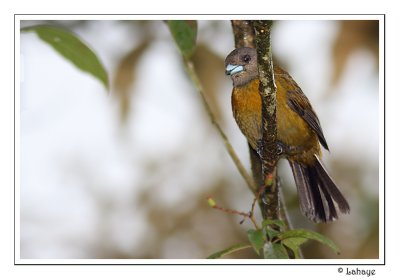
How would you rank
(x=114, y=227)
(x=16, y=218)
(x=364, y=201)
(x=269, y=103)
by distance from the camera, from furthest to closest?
(x=114, y=227)
(x=364, y=201)
(x=16, y=218)
(x=269, y=103)

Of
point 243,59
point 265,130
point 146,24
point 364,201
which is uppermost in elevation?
point 146,24

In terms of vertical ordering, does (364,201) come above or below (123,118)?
below

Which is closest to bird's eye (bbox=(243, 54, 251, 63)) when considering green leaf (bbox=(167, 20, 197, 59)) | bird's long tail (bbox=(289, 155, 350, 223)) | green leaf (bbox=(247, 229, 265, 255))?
green leaf (bbox=(167, 20, 197, 59))

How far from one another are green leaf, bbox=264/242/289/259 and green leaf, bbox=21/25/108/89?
107cm

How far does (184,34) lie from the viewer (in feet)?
11.2

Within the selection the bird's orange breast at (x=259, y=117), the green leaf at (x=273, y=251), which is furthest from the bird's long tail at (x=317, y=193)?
the green leaf at (x=273, y=251)

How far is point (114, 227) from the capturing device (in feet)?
17.1

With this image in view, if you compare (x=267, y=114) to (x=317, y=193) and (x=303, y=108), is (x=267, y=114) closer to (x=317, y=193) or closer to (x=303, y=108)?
(x=303, y=108)

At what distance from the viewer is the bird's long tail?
4180 mm

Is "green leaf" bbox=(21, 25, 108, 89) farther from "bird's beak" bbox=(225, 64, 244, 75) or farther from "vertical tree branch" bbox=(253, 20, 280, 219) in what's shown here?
"bird's beak" bbox=(225, 64, 244, 75)

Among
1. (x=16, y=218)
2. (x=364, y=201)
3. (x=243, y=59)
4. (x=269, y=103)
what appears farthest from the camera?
(x=364, y=201)

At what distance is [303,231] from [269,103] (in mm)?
775

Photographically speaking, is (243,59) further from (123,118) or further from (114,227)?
(114,227)
